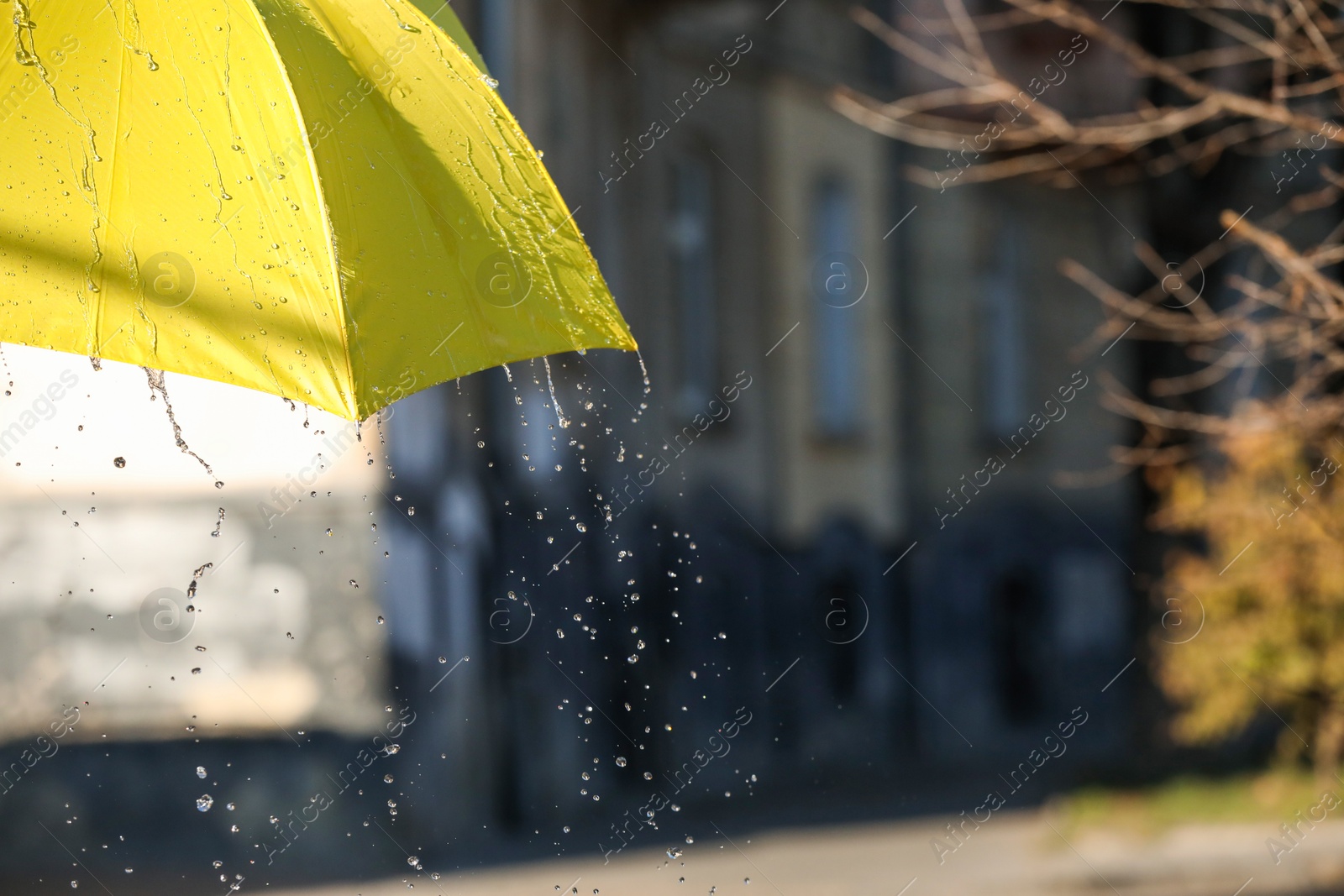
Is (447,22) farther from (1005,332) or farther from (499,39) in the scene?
(1005,332)

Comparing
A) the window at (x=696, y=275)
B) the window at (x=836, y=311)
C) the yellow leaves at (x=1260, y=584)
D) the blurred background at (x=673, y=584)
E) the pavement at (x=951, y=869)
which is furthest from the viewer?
the window at (x=836, y=311)

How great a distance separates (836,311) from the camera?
42.9 ft

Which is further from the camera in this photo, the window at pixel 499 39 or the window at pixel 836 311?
the window at pixel 836 311

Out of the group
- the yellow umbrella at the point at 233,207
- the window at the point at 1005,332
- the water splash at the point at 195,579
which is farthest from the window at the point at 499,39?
the window at the point at 1005,332

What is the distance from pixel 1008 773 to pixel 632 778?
11.5ft

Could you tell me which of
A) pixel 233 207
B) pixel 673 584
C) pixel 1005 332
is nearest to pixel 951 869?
pixel 673 584

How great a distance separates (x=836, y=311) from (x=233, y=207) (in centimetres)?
1092

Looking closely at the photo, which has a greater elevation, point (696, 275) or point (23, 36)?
point (23, 36)

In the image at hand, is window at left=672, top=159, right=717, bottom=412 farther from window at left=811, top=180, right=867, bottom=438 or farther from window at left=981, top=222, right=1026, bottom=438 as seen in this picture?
window at left=981, top=222, right=1026, bottom=438

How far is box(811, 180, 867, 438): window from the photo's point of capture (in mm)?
12836

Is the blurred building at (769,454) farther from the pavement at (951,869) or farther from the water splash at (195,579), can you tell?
the water splash at (195,579)

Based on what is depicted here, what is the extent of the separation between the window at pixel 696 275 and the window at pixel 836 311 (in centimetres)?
148

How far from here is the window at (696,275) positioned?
11328 mm

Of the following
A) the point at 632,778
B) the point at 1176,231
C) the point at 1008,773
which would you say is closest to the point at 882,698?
the point at 1008,773
